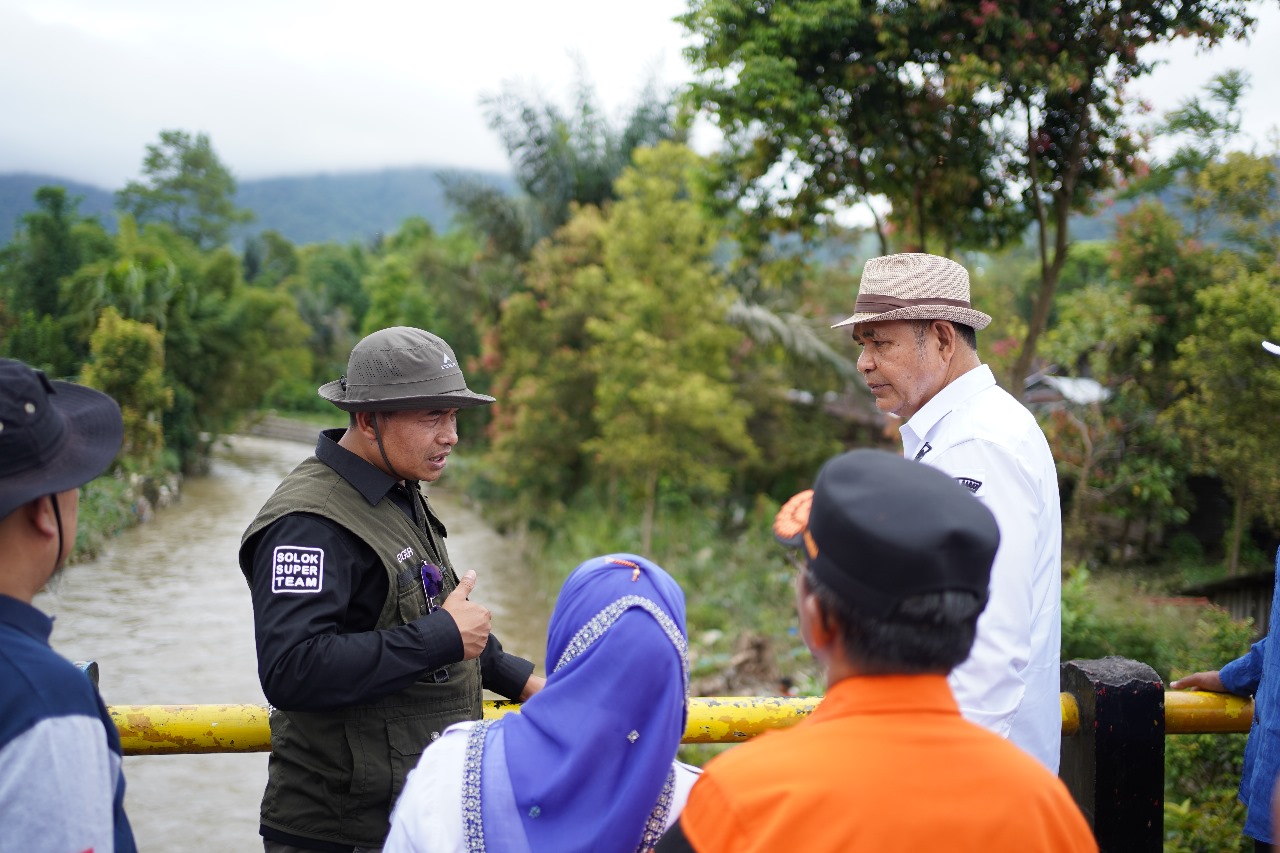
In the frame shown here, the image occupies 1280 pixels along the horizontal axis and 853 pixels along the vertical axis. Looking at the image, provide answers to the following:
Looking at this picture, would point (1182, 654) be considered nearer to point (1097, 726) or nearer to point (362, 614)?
point (1097, 726)

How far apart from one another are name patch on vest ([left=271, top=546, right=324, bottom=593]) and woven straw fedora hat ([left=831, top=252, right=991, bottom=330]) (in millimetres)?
1455

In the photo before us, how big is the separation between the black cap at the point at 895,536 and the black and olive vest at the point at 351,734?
120cm

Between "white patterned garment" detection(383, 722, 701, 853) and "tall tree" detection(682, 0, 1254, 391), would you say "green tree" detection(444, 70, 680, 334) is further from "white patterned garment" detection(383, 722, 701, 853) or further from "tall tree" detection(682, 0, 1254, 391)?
"white patterned garment" detection(383, 722, 701, 853)

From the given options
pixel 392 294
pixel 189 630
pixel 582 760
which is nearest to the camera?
pixel 582 760

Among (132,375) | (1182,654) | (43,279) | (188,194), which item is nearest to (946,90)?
(1182,654)

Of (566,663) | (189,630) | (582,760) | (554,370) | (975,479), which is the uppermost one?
(975,479)

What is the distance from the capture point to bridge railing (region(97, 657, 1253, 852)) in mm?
2209

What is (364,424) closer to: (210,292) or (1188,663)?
(1188,663)

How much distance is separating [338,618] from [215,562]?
18710 millimetres

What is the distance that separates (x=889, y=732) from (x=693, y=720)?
121 cm

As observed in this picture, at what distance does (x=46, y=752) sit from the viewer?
125cm

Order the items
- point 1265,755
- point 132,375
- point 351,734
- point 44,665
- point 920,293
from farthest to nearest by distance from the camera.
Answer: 1. point 132,375
2. point 920,293
3. point 1265,755
4. point 351,734
5. point 44,665

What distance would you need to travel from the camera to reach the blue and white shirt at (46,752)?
1230 mm

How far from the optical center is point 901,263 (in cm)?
247
